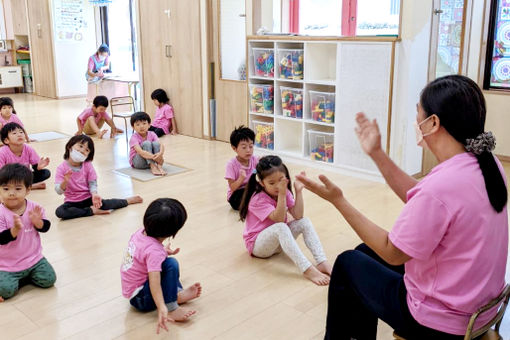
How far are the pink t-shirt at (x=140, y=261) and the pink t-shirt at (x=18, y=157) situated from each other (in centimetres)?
185

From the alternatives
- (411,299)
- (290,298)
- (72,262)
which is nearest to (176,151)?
(72,262)

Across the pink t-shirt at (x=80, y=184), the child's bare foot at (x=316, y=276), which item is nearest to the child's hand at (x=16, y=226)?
the pink t-shirt at (x=80, y=184)

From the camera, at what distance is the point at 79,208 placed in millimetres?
3717

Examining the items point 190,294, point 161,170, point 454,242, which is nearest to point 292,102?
point 161,170

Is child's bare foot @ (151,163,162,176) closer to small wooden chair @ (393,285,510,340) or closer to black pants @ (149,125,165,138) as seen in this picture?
black pants @ (149,125,165,138)

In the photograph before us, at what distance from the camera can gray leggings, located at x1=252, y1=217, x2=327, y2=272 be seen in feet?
9.16

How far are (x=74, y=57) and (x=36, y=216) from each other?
24.0 feet

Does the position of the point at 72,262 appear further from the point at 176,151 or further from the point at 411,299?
the point at 176,151

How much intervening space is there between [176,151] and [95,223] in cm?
211

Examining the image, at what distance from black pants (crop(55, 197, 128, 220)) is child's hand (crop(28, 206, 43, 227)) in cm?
112

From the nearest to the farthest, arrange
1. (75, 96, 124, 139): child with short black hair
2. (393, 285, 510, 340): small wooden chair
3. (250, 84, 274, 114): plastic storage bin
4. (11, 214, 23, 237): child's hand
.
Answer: (393, 285, 510, 340): small wooden chair
(11, 214, 23, 237): child's hand
(250, 84, 274, 114): plastic storage bin
(75, 96, 124, 139): child with short black hair

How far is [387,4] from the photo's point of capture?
584cm

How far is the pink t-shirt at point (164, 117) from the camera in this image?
21.0 ft

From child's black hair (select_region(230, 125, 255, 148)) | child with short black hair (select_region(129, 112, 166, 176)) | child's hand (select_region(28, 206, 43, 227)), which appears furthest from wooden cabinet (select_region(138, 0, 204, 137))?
child's hand (select_region(28, 206, 43, 227))
